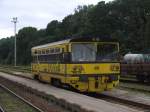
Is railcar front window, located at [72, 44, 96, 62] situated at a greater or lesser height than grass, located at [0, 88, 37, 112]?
greater

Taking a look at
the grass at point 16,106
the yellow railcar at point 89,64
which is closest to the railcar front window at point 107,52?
the yellow railcar at point 89,64

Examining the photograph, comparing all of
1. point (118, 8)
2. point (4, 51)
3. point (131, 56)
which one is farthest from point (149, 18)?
point (4, 51)

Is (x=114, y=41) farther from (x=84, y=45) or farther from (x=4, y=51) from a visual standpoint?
(x=4, y=51)

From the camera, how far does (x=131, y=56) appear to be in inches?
1457

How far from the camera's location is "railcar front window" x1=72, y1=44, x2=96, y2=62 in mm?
22266

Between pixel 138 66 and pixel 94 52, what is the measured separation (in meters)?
10.5

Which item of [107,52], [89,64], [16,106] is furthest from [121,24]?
[16,106]

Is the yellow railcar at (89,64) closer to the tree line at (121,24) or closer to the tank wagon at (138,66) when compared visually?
the tank wagon at (138,66)

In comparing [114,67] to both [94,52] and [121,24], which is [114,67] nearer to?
[94,52]

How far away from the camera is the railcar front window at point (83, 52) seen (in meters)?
22.3

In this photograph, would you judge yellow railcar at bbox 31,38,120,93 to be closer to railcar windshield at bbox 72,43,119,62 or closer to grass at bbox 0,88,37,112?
railcar windshield at bbox 72,43,119,62

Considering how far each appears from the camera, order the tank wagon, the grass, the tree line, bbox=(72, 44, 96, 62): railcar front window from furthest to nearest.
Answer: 1. the tree line
2. the tank wagon
3. bbox=(72, 44, 96, 62): railcar front window
4. the grass

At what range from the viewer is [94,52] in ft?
74.2

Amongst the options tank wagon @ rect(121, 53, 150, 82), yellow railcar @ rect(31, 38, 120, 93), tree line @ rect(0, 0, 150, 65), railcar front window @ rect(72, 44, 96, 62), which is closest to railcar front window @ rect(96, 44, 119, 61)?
yellow railcar @ rect(31, 38, 120, 93)
